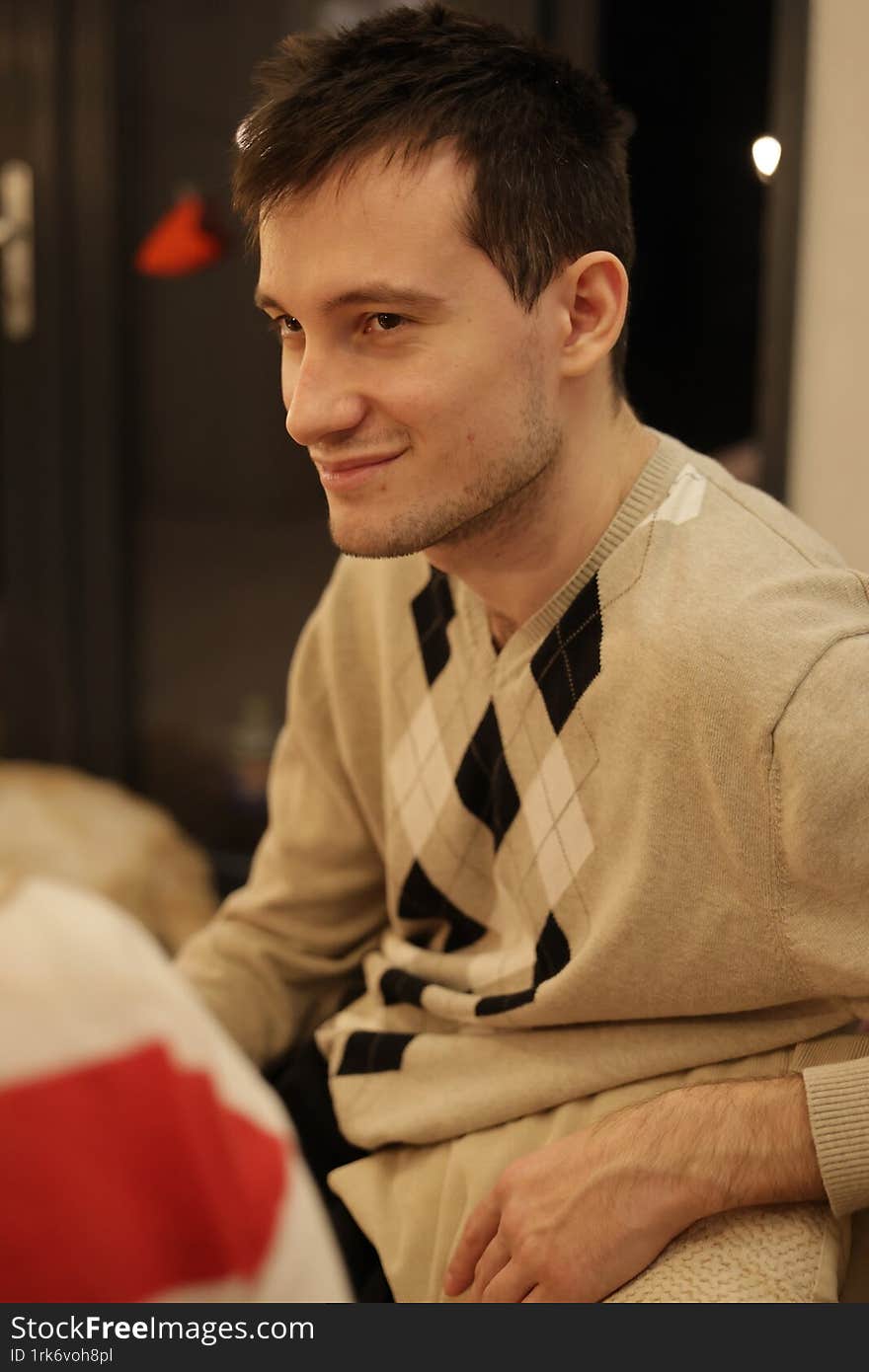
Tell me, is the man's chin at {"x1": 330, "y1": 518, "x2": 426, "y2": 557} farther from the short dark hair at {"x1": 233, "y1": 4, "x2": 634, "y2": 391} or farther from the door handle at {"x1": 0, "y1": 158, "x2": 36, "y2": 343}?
the door handle at {"x1": 0, "y1": 158, "x2": 36, "y2": 343}

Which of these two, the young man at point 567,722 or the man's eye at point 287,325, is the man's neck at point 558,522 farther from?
the man's eye at point 287,325

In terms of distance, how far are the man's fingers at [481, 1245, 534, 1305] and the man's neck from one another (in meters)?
0.41

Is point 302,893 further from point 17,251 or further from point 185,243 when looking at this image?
point 17,251

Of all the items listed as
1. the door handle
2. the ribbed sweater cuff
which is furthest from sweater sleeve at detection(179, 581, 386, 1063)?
the door handle

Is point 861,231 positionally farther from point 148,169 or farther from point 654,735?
point 148,169

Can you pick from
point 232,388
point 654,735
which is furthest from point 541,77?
point 232,388

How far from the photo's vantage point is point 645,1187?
2.69ft

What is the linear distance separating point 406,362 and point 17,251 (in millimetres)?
1886

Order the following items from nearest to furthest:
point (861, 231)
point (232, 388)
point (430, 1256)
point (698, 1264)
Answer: point (698, 1264) < point (430, 1256) < point (861, 231) < point (232, 388)

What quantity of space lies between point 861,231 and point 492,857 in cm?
55

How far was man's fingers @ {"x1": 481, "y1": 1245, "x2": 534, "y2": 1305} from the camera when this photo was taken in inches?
32.6

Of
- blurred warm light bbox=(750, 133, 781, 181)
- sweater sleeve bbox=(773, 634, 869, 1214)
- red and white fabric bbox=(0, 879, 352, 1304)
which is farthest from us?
blurred warm light bbox=(750, 133, 781, 181)

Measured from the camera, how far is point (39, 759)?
2645 millimetres

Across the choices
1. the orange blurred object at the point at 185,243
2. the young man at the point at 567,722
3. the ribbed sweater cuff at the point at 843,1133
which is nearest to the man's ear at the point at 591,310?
the young man at the point at 567,722
